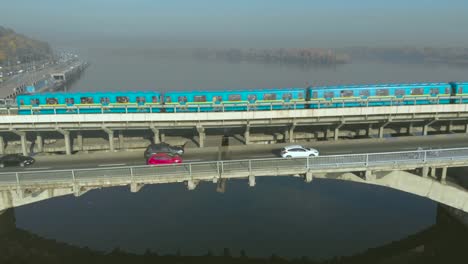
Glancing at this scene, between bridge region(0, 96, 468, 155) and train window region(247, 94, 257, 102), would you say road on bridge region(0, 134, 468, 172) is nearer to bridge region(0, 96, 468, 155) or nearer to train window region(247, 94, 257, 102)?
bridge region(0, 96, 468, 155)

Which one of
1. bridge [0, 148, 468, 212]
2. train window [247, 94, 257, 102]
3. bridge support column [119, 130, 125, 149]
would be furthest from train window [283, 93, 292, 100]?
bridge support column [119, 130, 125, 149]

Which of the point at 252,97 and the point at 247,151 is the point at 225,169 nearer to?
the point at 247,151

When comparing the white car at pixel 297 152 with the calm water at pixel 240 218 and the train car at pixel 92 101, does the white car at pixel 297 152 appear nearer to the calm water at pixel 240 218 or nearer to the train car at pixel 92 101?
the calm water at pixel 240 218

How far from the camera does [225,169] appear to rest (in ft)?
78.8

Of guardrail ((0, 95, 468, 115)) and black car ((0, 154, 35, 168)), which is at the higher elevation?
guardrail ((0, 95, 468, 115))

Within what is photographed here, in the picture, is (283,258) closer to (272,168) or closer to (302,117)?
(272,168)

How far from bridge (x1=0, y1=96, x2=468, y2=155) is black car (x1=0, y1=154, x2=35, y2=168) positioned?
3.94 metres

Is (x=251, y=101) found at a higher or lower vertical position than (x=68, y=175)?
higher

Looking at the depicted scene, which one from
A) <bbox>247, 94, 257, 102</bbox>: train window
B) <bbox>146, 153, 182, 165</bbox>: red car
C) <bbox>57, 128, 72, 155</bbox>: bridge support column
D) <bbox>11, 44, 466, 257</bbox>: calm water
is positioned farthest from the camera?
<bbox>247, 94, 257, 102</bbox>: train window

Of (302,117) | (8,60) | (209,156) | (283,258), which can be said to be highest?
(8,60)

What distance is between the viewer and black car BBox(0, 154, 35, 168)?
2772 centimetres

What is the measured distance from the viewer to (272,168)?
23922 mm

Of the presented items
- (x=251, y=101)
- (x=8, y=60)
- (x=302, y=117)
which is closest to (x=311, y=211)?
(x=302, y=117)

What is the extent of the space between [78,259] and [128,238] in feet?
14.6
